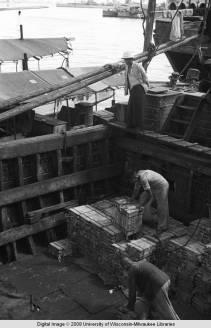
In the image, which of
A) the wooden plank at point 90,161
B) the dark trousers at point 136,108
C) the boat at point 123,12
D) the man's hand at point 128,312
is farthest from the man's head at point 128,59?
the boat at point 123,12

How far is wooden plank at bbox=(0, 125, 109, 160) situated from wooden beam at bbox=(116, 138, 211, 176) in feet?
2.19

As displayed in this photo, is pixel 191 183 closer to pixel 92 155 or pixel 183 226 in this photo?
pixel 183 226

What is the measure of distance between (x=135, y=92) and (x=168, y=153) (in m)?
1.84

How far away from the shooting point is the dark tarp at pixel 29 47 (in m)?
20.2

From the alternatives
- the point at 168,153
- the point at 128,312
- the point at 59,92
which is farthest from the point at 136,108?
the point at 128,312

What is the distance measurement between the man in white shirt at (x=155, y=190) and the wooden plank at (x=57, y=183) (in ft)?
5.70

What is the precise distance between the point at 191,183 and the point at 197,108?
1802mm

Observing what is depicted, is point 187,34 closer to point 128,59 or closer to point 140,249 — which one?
point 128,59

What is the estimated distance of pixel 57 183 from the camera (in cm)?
920

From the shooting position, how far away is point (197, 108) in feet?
30.9

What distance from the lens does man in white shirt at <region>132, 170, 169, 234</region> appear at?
805 centimetres

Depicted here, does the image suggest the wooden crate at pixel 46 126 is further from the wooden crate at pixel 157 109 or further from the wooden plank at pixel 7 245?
the wooden plank at pixel 7 245

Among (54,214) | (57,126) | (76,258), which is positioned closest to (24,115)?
(57,126)

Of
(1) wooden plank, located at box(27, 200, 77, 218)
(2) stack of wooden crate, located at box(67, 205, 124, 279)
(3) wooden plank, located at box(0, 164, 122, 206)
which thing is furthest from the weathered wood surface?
(2) stack of wooden crate, located at box(67, 205, 124, 279)
